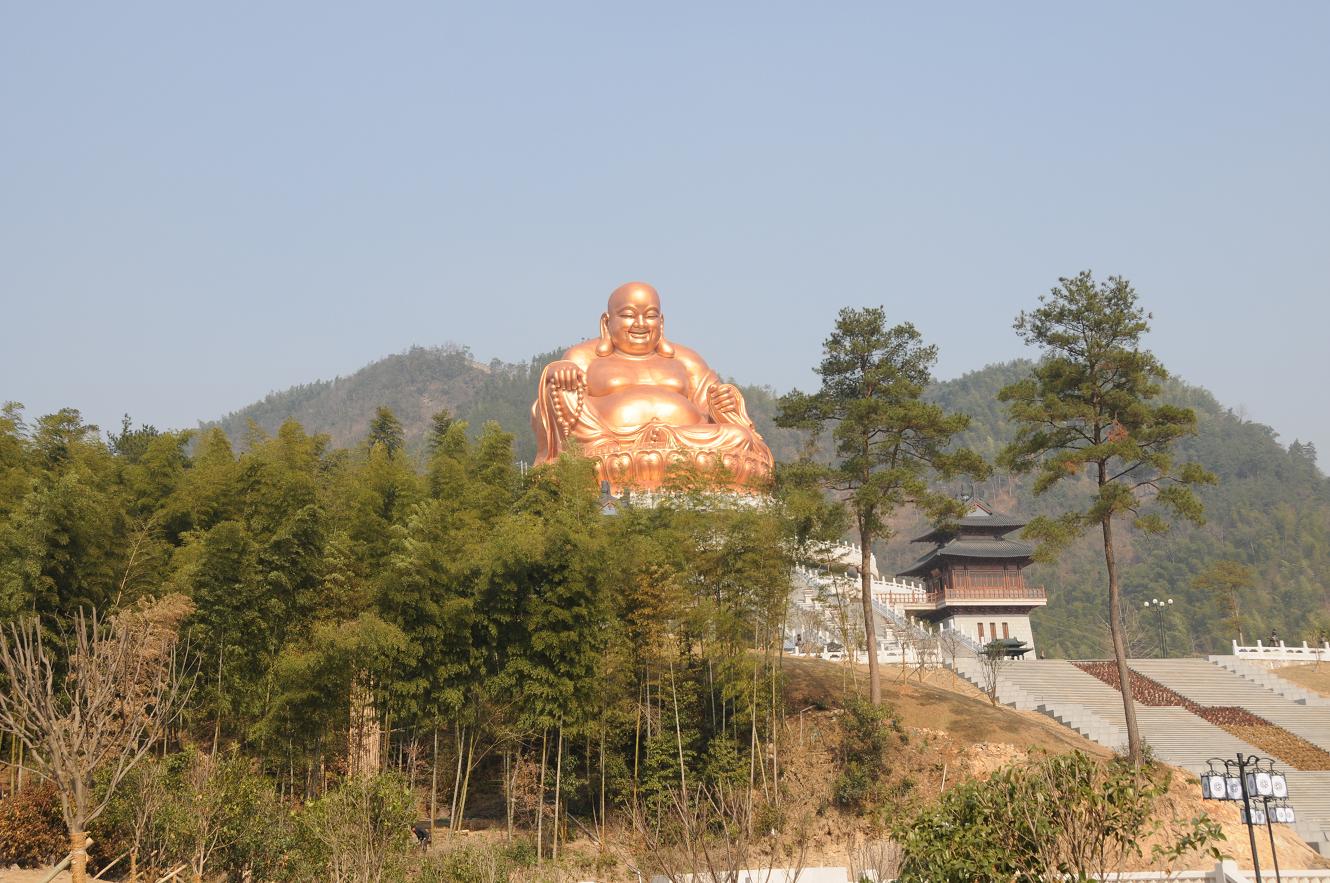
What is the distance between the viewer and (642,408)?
26.6 meters

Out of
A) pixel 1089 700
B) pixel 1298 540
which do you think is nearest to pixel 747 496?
pixel 1089 700

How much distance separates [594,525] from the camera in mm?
16234

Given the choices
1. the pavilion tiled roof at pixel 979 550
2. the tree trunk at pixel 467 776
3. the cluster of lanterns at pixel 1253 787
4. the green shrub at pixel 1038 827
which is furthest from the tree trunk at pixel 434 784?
the pavilion tiled roof at pixel 979 550

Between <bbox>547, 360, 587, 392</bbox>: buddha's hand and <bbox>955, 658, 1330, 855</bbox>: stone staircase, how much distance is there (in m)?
9.08

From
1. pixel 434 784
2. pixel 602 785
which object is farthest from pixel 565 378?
pixel 434 784

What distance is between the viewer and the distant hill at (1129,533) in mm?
62906

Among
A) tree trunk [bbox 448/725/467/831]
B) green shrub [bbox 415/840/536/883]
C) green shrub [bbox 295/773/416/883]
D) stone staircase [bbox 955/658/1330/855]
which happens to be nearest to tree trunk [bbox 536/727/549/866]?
tree trunk [bbox 448/725/467/831]

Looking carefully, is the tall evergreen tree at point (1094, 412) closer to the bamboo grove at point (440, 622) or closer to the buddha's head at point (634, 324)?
the bamboo grove at point (440, 622)

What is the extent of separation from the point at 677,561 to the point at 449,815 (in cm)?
411

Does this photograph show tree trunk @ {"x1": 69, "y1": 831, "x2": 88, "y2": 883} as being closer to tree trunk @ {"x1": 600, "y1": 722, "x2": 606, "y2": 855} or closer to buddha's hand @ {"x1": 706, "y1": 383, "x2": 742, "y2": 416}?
tree trunk @ {"x1": 600, "y1": 722, "x2": 606, "y2": 855}

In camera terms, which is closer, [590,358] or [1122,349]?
[1122,349]

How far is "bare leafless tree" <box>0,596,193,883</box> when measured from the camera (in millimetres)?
9102

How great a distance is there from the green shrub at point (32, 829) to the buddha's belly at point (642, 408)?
14.9m

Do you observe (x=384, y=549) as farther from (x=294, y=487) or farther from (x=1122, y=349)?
(x=1122, y=349)
